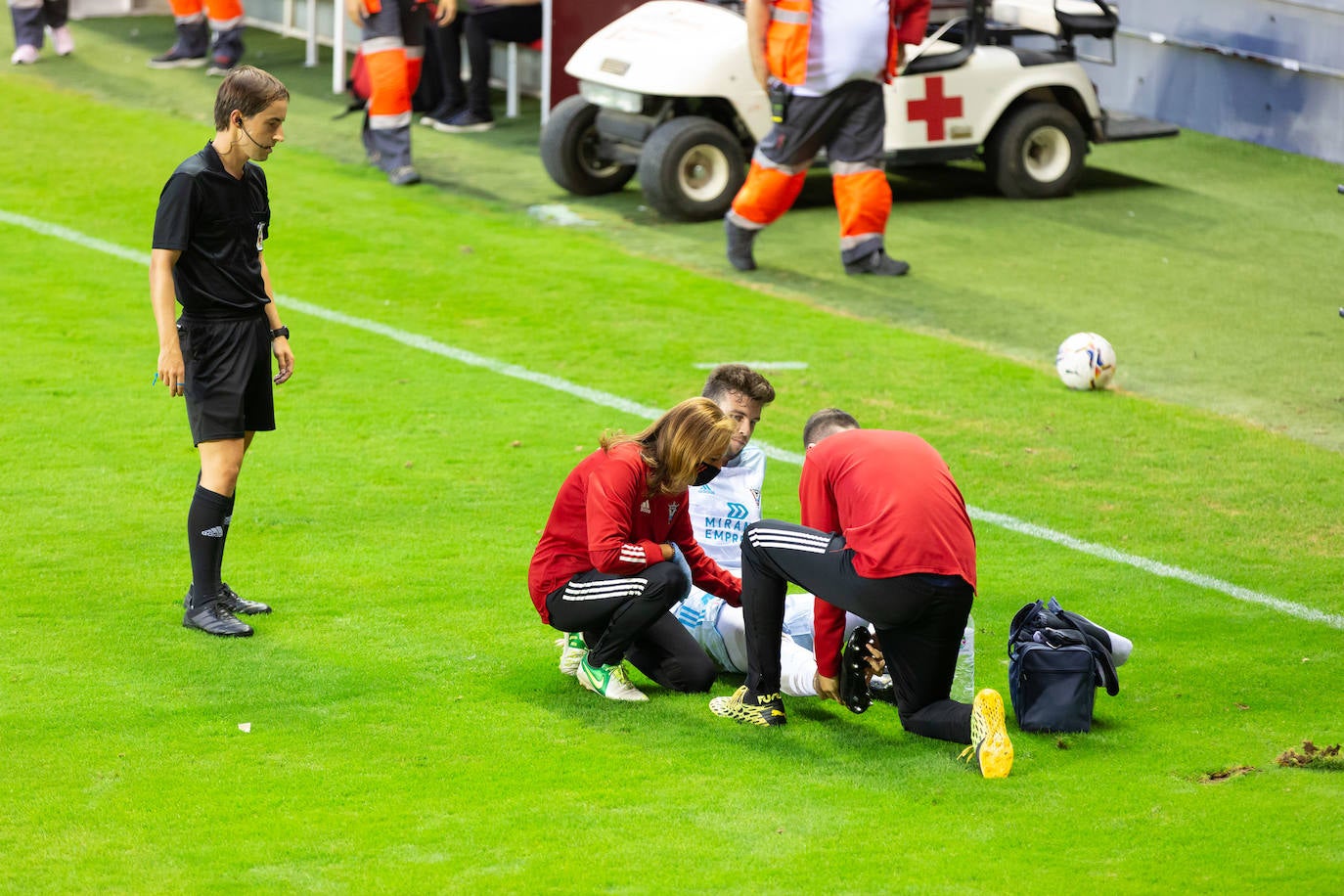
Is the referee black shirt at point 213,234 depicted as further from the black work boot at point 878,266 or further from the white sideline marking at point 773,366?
the black work boot at point 878,266

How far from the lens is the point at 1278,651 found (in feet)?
20.2

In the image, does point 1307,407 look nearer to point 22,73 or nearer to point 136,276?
point 136,276

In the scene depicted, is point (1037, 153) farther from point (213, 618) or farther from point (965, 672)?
point (213, 618)

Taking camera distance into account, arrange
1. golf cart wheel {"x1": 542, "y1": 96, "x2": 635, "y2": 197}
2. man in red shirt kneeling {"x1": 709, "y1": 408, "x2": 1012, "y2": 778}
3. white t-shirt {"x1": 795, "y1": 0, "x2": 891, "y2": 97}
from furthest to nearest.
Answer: golf cart wheel {"x1": 542, "y1": 96, "x2": 635, "y2": 197}, white t-shirt {"x1": 795, "y1": 0, "x2": 891, "y2": 97}, man in red shirt kneeling {"x1": 709, "y1": 408, "x2": 1012, "y2": 778}

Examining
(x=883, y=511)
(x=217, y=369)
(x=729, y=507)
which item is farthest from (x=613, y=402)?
(x=883, y=511)

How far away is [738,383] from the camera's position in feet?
19.5

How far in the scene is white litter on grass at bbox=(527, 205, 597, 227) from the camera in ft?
41.6

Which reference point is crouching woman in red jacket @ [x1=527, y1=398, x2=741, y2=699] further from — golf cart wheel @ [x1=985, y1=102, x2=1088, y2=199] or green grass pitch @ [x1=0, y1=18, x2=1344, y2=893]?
golf cart wheel @ [x1=985, y1=102, x2=1088, y2=199]

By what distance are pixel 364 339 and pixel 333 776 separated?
17.5 ft

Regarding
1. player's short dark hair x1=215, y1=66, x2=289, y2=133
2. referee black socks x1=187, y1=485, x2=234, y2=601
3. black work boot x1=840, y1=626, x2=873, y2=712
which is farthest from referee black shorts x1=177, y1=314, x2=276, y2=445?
black work boot x1=840, y1=626, x2=873, y2=712

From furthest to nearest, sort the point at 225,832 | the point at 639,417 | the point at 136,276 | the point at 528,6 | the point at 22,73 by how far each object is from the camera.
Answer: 1. the point at 22,73
2. the point at 528,6
3. the point at 136,276
4. the point at 639,417
5. the point at 225,832

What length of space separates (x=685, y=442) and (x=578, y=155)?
27.3 ft

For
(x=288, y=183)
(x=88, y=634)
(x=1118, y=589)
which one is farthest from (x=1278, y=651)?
(x=288, y=183)

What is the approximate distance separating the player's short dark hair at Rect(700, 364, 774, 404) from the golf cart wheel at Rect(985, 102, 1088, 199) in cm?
799
